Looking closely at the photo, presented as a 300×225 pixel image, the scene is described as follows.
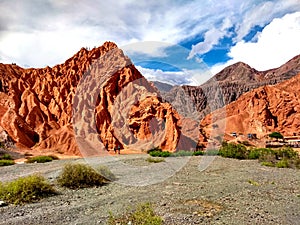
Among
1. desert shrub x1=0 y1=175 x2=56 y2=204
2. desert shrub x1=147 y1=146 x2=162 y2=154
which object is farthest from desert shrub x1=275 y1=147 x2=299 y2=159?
desert shrub x1=0 y1=175 x2=56 y2=204

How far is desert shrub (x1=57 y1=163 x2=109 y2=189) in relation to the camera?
11.1 meters

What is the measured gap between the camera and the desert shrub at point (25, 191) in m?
8.72

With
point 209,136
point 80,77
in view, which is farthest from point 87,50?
point 209,136

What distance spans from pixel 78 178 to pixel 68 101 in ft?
114

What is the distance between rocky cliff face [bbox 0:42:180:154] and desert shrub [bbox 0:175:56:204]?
19170 millimetres

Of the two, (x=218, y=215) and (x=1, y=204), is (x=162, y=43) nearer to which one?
(x=218, y=215)

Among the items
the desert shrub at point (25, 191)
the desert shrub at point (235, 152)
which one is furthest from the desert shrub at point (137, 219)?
the desert shrub at point (235, 152)

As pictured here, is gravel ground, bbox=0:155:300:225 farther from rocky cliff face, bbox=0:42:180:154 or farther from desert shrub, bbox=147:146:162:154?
rocky cliff face, bbox=0:42:180:154

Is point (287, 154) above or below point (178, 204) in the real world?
above

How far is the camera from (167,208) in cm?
786

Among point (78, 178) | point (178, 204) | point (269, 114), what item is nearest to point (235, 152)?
point (78, 178)

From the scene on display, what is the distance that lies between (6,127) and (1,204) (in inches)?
1305

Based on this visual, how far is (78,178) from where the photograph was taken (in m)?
11.2

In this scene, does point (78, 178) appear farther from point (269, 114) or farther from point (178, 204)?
point (269, 114)
